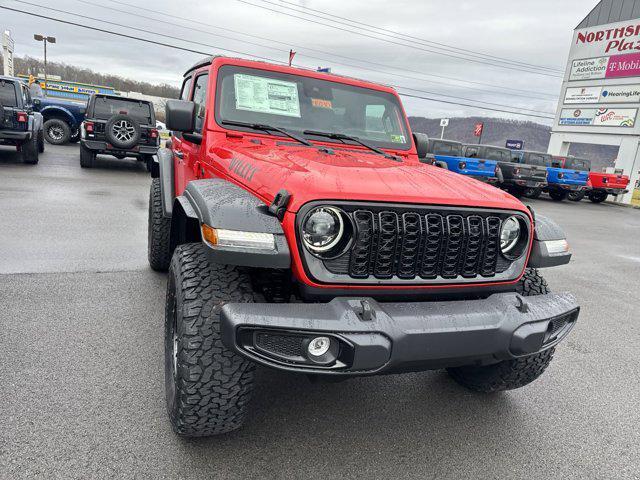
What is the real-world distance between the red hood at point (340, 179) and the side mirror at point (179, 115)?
396 millimetres

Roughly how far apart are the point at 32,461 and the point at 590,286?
5.84 metres

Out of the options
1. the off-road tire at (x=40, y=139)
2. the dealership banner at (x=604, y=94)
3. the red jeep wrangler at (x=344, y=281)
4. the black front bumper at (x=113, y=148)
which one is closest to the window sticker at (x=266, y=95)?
the red jeep wrangler at (x=344, y=281)

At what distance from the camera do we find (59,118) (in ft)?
50.3

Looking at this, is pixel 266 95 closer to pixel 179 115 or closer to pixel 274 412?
pixel 179 115

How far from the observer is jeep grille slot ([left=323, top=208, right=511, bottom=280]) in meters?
1.96

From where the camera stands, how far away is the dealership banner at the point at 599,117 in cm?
2059

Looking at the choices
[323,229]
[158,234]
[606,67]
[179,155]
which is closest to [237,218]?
[323,229]

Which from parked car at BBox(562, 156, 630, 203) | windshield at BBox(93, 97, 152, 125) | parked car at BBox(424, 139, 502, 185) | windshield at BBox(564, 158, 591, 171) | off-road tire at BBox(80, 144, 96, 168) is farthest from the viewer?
windshield at BBox(564, 158, 591, 171)

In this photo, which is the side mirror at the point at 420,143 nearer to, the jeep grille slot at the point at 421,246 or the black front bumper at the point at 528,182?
the jeep grille slot at the point at 421,246

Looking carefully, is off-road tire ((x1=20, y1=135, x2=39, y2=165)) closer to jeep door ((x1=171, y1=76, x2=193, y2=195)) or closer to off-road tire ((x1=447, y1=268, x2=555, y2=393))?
jeep door ((x1=171, y1=76, x2=193, y2=195))

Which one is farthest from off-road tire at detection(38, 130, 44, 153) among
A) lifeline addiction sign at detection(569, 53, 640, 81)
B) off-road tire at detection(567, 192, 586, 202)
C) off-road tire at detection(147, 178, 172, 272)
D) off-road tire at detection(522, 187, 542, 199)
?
lifeline addiction sign at detection(569, 53, 640, 81)

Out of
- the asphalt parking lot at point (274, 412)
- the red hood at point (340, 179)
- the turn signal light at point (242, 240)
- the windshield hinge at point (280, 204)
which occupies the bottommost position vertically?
the asphalt parking lot at point (274, 412)

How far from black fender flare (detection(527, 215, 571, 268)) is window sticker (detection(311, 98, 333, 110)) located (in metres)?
1.65

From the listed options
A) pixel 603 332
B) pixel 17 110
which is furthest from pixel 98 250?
pixel 17 110
